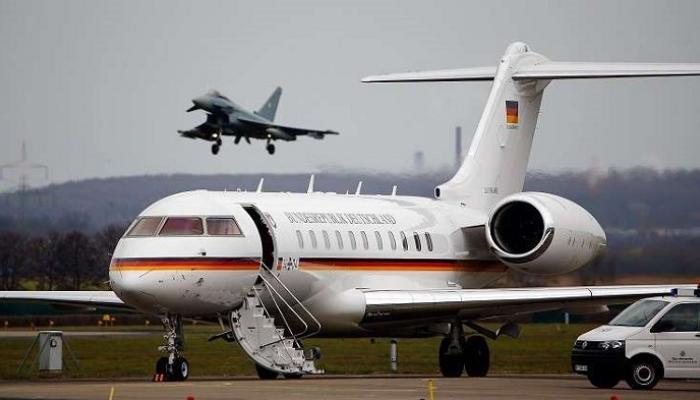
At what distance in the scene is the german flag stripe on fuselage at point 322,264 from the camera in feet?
89.4

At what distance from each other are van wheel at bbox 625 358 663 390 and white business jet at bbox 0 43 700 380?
426 centimetres

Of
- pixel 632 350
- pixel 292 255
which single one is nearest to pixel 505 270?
pixel 292 255

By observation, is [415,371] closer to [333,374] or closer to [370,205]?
[333,374]

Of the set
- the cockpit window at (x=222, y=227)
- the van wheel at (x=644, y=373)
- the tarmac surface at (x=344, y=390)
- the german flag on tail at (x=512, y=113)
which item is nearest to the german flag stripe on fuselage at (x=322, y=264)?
the cockpit window at (x=222, y=227)

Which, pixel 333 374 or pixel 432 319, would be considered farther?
pixel 333 374

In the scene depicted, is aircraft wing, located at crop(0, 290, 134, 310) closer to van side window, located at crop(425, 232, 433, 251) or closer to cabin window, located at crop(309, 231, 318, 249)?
cabin window, located at crop(309, 231, 318, 249)

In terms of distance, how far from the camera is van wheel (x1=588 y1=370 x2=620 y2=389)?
26.0 meters

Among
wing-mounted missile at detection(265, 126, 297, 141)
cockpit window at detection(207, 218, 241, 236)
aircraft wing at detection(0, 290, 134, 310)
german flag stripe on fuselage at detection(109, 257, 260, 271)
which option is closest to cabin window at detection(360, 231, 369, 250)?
cockpit window at detection(207, 218, 241, 236)

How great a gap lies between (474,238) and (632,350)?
894 cm

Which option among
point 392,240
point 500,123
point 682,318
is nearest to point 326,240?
point 392,240

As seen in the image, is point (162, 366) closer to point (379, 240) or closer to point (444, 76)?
point (379, 240)

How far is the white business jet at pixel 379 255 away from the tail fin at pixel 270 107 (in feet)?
115

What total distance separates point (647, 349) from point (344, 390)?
486 cm

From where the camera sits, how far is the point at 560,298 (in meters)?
30.3
